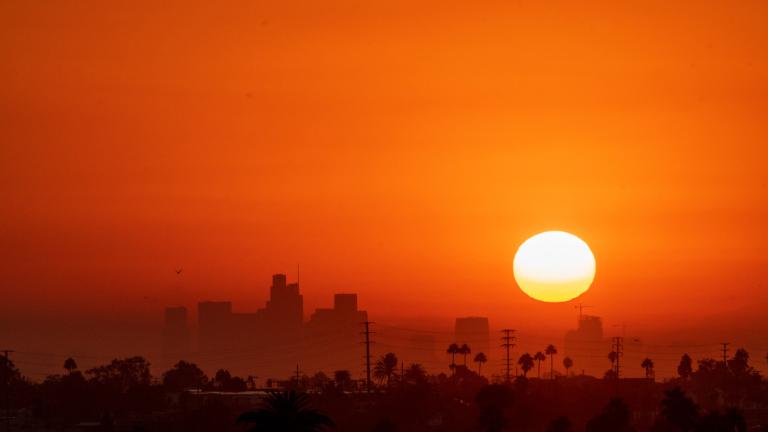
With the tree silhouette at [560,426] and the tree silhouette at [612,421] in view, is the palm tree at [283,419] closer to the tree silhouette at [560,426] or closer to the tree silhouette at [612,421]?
the tree silhouette at [560,426]

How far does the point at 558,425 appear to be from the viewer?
184m

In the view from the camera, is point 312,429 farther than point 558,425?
No

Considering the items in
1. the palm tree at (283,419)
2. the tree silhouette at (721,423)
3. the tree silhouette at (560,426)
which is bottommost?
the tree silhouette at (560,426)

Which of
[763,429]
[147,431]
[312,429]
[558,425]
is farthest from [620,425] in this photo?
[312,429]

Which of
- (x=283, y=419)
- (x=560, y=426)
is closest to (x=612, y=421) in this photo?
(x=560, y=426)

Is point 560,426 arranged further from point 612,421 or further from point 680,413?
point 680,413

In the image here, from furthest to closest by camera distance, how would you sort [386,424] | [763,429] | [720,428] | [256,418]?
1. [763,429]
2. [386,424]
3. [720,428]
4. [256,418]

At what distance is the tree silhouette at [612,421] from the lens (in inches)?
7146

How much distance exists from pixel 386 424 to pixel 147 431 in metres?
44.2

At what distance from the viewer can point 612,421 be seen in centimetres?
18250

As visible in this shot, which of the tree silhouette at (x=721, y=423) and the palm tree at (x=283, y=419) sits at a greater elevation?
the palm tree at (x=283, y=419)

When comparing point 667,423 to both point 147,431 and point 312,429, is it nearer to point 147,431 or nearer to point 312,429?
point 147,431

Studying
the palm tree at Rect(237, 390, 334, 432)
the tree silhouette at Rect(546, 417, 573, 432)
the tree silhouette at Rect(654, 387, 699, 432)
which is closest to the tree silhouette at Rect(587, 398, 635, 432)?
the tree silhouette at Rect(546, 417, 573, 432)

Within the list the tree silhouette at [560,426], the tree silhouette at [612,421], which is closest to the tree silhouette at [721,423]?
the tree silhouette at [612,421]
